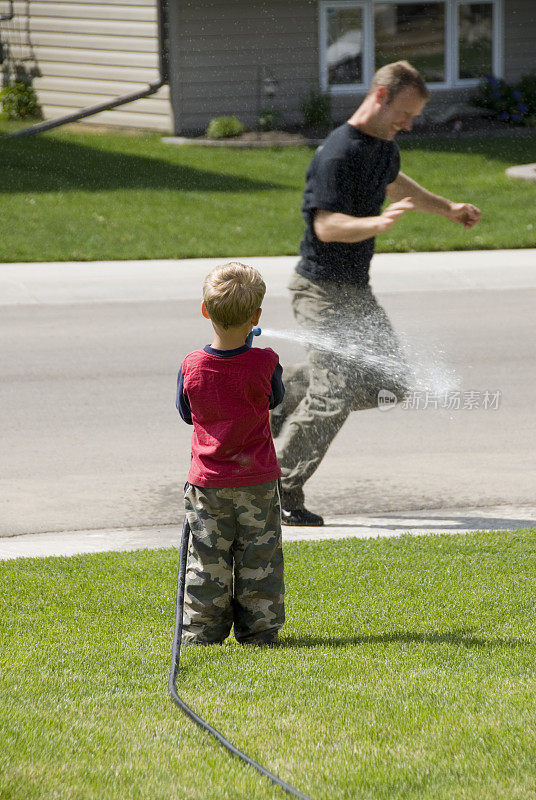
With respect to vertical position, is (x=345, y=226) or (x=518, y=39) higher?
(x=345, y=226)

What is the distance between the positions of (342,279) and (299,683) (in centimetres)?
262

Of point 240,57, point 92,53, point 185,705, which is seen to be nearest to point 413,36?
point 240,57

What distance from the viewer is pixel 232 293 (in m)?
3.49

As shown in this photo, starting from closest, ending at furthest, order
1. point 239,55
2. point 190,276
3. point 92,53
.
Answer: point 190,276 → point 239,55 → point 92,53

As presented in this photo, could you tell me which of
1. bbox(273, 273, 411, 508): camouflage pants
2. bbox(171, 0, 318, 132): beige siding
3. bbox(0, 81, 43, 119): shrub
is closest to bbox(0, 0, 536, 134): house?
bbox(171, 0, 318, 132): beige siding

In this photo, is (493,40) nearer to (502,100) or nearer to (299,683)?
(502,100)

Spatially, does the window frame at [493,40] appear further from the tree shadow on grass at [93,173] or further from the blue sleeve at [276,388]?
the blue sleeve at [276,388]

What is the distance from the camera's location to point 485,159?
1900 cm

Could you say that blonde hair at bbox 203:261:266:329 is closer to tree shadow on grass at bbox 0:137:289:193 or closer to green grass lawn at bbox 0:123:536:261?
green grass lawn at bbox 0:123:536:261

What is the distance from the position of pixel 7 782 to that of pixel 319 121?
19.2 metres

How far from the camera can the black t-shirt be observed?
17.5 ft

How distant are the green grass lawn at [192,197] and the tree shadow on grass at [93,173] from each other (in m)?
0.02

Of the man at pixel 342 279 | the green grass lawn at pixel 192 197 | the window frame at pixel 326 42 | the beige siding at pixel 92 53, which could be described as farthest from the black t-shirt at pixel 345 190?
the window frame at pixel 326 42

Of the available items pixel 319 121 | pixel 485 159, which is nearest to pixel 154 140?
pixel 319 121
